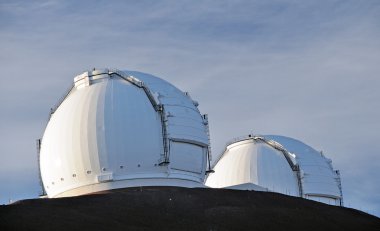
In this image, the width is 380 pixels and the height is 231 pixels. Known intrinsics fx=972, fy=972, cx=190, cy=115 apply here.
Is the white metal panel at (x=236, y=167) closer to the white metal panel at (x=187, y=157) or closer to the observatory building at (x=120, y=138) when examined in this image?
the observatory building at (x=120, y=138)

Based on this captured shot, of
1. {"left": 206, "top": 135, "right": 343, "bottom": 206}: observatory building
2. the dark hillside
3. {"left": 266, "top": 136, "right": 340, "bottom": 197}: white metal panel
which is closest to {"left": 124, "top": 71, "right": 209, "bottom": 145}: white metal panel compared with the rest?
the dark hillside

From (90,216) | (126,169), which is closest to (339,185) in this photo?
(126,169)

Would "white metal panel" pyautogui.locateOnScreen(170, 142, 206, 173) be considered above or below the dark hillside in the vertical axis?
above

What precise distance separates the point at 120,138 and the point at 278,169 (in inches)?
674

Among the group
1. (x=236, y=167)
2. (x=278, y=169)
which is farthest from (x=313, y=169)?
(x=236, y=167)

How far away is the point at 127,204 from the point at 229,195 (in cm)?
705

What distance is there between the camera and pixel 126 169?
55812 millimetres

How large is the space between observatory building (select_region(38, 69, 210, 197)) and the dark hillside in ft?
5.58

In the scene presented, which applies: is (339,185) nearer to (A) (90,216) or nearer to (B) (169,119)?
(B) (169,119)

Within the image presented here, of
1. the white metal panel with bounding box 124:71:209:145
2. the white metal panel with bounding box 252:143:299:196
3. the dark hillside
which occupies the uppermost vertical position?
the white metal panel with bounding box 124:71:209:145

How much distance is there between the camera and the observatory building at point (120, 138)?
55844mm

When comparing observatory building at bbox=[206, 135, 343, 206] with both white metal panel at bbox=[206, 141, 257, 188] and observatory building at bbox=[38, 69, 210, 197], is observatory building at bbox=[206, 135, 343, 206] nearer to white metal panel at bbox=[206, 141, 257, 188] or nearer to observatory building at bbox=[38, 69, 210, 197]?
white metal panel at bbox=[206, 141, 257, 188]

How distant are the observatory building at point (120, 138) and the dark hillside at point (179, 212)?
170 centimetres

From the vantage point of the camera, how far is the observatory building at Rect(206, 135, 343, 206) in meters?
68.9
